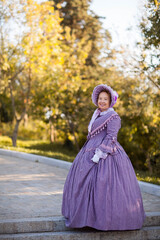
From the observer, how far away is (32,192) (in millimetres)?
5512

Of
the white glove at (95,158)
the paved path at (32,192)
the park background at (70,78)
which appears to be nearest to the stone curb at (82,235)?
the paved path at (32,192)

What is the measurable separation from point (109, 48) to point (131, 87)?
1.52 m

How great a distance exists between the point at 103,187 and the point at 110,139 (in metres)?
0.54

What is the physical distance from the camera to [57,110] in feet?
47.1

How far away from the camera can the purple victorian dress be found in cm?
356

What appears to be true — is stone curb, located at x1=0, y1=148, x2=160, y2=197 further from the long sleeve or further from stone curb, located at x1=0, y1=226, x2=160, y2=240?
the long sleeve

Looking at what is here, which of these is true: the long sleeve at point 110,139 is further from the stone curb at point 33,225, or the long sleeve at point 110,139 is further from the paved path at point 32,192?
the paved path at point 32,192

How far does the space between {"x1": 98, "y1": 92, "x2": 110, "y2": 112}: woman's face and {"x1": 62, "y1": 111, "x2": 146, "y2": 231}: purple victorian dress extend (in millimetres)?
156

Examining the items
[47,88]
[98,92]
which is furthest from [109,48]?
[98,92]

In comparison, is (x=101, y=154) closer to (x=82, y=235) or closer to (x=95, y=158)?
(x=95, y=158)

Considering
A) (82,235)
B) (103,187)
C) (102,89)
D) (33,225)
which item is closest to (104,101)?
(102,89)

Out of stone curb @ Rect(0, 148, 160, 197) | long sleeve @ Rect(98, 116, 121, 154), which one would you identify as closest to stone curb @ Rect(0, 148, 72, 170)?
stone curb @ Rect(0, 148, 160, 197)

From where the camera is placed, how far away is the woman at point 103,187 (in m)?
3.56

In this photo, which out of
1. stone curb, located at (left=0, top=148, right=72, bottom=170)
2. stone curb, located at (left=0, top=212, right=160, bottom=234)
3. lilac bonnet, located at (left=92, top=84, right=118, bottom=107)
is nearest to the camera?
stone curb, located at (left=0, top=212, right=160, bottom=234)
